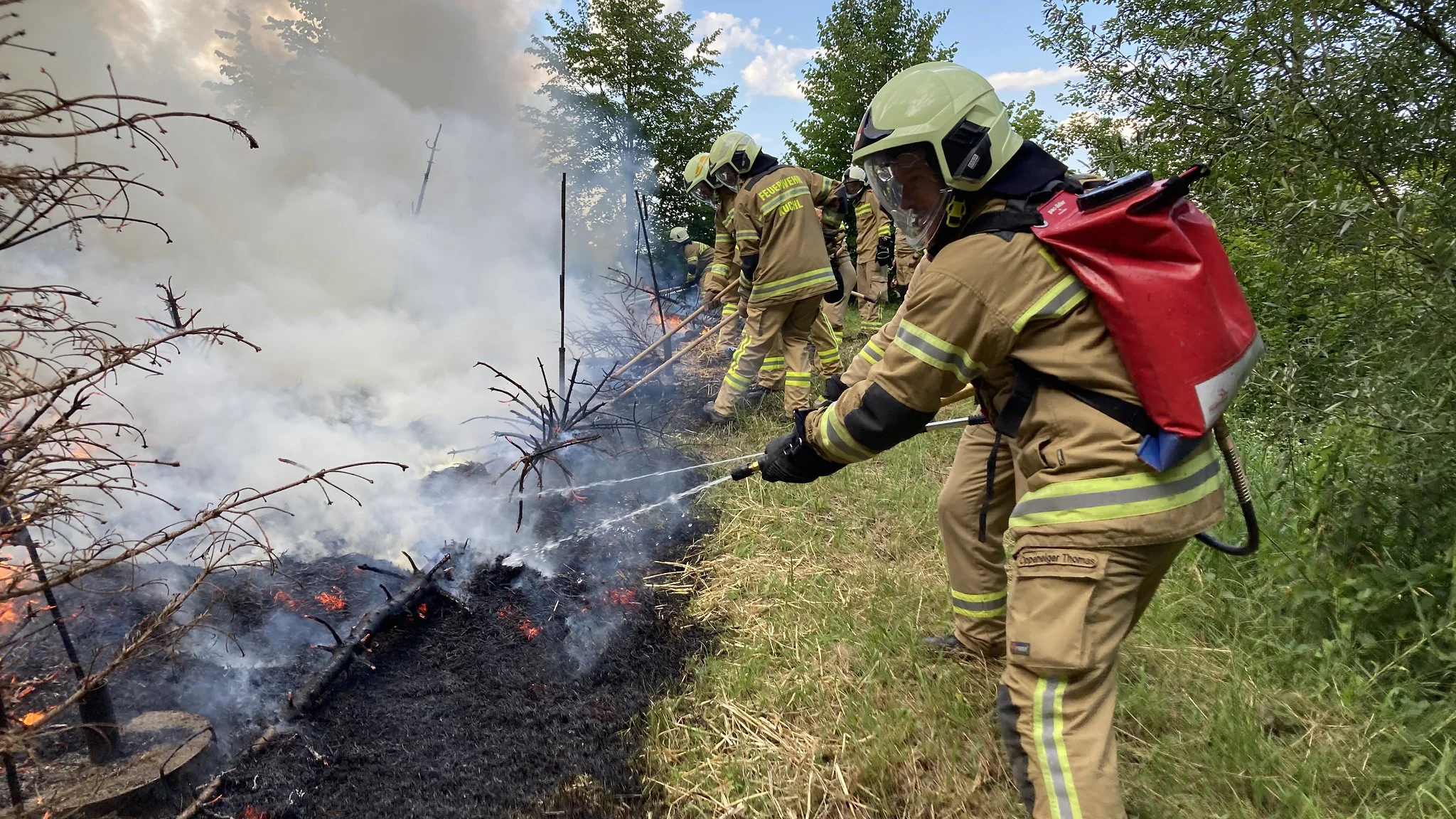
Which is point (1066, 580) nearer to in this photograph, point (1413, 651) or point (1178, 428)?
point (1178, 428)

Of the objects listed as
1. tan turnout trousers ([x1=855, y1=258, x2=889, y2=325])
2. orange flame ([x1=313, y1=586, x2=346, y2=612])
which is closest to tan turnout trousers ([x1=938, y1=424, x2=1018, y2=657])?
orange flame ([x1=313, y1=586, x2=346, y2=612])

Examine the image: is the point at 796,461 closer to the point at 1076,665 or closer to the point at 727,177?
the point at 1076,665

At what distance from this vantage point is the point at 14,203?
69.9 inches

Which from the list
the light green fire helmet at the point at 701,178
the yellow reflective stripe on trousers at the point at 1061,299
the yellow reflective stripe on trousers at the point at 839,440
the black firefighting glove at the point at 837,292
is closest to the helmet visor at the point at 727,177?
the light green fire helmet at the point at 701,178

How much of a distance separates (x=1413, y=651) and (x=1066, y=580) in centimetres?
170

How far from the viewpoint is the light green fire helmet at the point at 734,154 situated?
6.00 m

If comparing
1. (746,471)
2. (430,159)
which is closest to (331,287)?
(430,159)

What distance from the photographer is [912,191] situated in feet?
7.35

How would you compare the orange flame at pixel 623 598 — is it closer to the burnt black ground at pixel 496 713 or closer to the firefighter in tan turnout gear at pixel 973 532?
the burnt black ground at pixel 496 713

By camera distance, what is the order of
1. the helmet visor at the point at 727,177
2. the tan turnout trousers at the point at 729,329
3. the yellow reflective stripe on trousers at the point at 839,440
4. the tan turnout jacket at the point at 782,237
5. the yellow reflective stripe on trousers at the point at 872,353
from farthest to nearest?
the tan turnout trousers at the point at 729,329 → the helmet visor at the point at 727,177 → the tan turnout jacket at the point at 782,237 → the yellow reflective stripe on trousers at the point at 872,353 → the yellow reflective stripe on trousers at the point at 839,440

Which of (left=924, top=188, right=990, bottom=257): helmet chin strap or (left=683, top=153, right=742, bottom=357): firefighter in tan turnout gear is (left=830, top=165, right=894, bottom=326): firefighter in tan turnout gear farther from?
(left=924, top=188, right=990, bottom=257): helmet chin strap

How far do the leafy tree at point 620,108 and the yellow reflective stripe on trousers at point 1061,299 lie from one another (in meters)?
14.5

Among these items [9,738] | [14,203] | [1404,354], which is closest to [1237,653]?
[1404,354]

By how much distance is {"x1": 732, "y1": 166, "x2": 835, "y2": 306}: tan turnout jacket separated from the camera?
584cm
